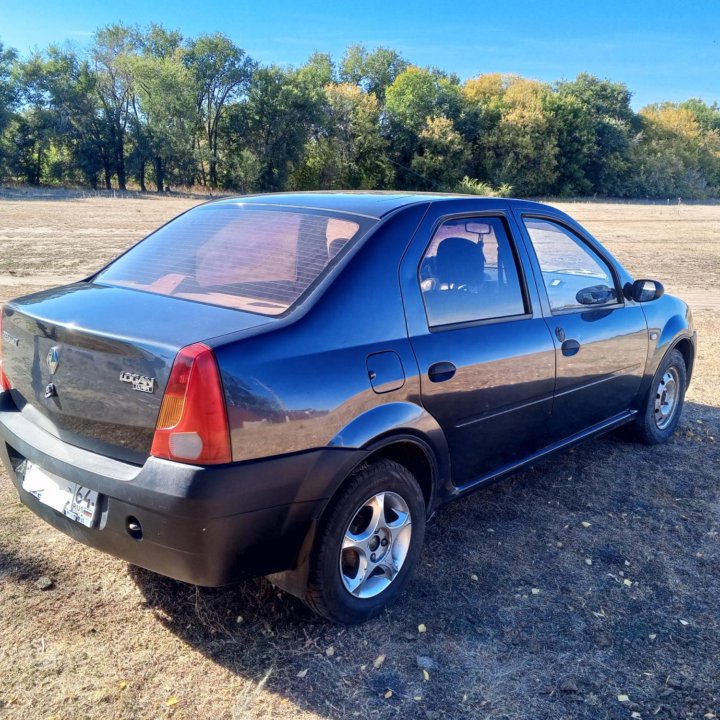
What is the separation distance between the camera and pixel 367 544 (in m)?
2.96

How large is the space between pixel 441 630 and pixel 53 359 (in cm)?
194

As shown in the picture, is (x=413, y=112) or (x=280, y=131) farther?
(x=413, y=112)

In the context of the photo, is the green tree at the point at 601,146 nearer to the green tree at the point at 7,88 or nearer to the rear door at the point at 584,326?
the green tree at the point at 7,88

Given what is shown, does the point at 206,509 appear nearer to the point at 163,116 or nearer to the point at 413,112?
the point at 163,116

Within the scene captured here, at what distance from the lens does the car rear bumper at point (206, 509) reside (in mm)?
2383

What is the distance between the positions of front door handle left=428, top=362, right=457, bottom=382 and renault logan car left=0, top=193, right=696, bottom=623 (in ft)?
0.04

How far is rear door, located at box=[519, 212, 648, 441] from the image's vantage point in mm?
3961

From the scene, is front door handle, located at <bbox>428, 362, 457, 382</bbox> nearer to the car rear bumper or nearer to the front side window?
the car rear bumper

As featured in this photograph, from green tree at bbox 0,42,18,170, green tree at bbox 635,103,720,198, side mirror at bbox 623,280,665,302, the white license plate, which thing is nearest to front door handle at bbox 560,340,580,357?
side mirror at bbox 623,280,665,302

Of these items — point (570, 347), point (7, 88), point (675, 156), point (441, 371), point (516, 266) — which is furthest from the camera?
point (675, 156)

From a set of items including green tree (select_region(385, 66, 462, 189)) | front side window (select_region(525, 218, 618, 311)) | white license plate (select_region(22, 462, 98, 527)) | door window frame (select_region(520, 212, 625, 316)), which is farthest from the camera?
green tree (select_region(385, 66, 462, 189))

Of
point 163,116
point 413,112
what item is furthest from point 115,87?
point 413,112

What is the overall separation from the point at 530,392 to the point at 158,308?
1.94 meters

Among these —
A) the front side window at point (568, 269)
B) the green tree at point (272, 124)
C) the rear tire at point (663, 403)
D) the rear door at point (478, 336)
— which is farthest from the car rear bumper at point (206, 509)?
the green tree at point (272, 124)
